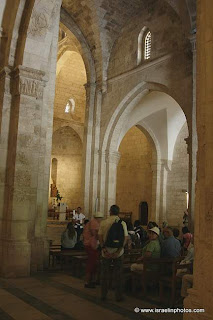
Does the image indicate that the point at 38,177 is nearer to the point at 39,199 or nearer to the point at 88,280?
the point at 39,199

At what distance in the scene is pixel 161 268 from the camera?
648 centimetres

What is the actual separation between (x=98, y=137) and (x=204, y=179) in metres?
14.4

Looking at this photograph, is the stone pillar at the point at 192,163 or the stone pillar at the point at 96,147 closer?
the stone pillar at the point at 192,163

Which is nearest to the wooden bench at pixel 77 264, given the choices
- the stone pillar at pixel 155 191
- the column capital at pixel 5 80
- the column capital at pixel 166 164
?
the column capital at pixel 5 80

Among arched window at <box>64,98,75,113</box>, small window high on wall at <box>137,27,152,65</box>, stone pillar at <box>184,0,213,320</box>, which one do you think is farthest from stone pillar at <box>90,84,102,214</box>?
stone pillar at <box>184,0,213,320</box>

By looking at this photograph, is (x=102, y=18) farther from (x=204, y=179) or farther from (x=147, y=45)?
(x=204, y=179)

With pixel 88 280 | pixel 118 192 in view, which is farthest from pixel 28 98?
pixel 118 192

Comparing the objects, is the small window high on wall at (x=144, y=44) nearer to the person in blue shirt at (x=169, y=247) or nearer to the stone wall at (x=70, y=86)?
the stone wall at (x=70, y=86)

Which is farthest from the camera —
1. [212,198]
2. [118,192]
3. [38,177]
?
[118,192]

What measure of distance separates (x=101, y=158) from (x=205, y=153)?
14.0 metres

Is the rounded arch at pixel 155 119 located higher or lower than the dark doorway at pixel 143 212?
higher

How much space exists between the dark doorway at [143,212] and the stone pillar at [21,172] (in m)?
14.4

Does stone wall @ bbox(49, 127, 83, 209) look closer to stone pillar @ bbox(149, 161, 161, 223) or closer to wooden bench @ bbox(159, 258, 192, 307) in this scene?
stone pillar @ bbox(149, 161, 161, 223)

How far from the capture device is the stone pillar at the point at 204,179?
3.59m
